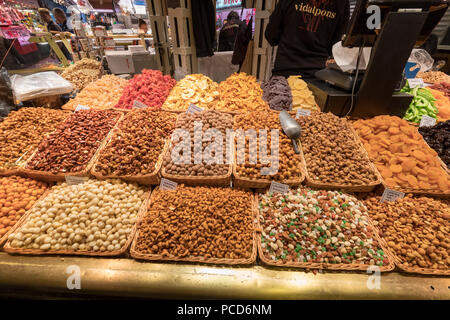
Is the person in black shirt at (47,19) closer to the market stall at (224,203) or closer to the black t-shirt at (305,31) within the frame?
the market stall at (224,203)

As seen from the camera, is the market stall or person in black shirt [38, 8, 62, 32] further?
person in black shirt [38, 8, 62, 32]

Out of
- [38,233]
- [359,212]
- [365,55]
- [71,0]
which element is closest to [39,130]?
[38,233]

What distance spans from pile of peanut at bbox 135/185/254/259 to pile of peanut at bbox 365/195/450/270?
2.78 feet

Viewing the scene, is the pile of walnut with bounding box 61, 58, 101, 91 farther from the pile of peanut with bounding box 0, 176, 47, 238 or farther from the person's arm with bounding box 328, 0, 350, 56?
the person's arm with bounding box 328, 0, 350, 56

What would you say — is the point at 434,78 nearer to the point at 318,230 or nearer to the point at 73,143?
the point at 318,230

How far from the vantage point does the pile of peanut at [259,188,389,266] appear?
1184 mm

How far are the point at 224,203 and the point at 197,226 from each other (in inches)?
9.2

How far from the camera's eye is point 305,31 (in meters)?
2.61

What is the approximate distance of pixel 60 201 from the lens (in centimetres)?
134

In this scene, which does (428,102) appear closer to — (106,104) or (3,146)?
(106,104)

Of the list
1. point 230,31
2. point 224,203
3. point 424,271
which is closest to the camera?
point 424,271

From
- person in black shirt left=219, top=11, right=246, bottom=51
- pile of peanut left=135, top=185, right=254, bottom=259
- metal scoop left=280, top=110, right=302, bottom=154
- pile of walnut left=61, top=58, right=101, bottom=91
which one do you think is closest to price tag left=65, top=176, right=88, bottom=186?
pile of peanut left=135, top=185, right=254, bottom=259

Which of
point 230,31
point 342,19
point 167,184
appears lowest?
point 167,184

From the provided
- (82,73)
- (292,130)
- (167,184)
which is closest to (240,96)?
(292,130)
